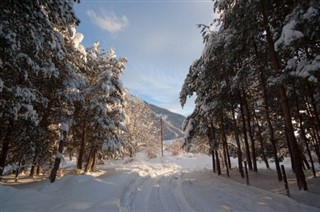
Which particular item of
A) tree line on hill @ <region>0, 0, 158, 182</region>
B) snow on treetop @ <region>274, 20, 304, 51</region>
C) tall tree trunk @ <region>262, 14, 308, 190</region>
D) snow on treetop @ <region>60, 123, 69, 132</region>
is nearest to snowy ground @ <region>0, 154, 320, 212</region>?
tall tree trunk @ <region>262, 14, 308, 190</region>

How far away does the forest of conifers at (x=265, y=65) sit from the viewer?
26.2ft

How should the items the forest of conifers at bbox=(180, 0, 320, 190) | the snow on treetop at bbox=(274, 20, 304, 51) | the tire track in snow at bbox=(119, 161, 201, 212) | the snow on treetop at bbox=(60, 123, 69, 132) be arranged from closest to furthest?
the snow on treetop at bbox=(274, 20, 304, 51), the forest of conifers at bbox=(180, 0, 320, 190), the tire track in snow at bbox=(119, 161, 201, 212), the snow on treetop at bbox=(60, 123, 69, 132)

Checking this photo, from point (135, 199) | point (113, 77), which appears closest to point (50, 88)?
point (113, 77)

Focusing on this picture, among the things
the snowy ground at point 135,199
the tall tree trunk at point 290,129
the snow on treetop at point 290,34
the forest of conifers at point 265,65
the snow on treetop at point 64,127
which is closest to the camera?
the snow on treetop at point 290,34

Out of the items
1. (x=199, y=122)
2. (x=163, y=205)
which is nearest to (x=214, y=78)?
(x=199, y=122)

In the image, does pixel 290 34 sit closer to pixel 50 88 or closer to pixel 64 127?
pixel 64 127

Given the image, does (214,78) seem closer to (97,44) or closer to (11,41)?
(97,44)

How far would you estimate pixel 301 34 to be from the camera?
7.53 metres

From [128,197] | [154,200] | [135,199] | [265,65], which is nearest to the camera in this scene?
[154,200]

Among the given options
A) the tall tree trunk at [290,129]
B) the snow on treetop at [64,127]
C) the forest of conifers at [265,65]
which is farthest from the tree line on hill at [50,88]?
the tall tree trunk at [290,129]

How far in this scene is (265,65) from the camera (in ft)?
43.7

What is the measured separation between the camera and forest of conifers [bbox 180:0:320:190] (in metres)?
8.00

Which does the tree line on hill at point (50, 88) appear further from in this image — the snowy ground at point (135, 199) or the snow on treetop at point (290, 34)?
the snow on treetop at point (290, 34)

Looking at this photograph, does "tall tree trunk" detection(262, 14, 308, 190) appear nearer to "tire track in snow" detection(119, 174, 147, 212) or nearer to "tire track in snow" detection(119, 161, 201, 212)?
"tire track in snow" detection(119, 161, 201, 212)
